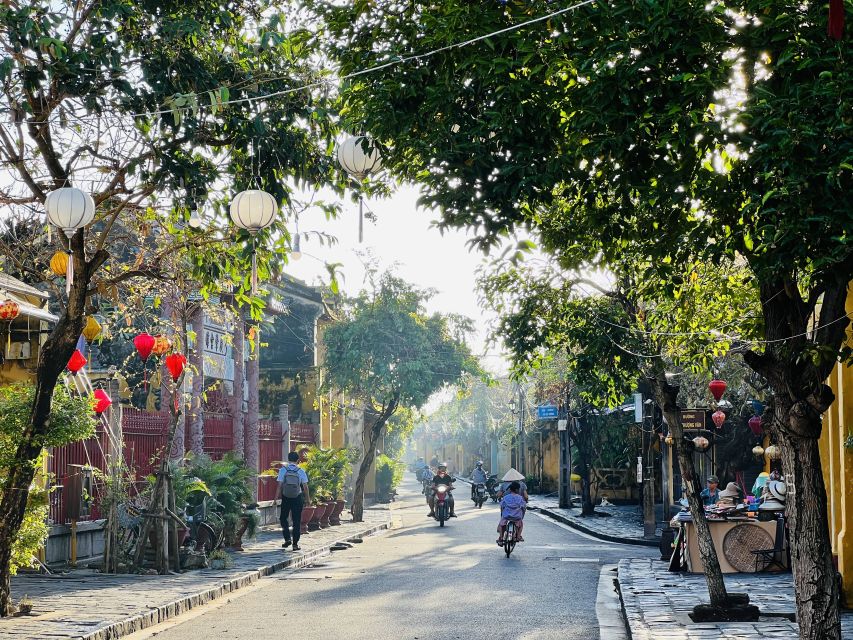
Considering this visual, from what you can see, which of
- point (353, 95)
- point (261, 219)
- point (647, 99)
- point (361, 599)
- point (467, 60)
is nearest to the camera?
point (647, 99)

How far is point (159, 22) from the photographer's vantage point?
11.4 meters

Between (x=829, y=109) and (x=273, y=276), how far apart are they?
27.9ft

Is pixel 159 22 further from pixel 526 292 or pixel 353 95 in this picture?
pixel 526 292

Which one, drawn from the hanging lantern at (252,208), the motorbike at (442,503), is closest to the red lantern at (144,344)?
the hanging lantern at (252,208)

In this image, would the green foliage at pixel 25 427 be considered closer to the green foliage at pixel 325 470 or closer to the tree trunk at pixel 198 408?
the tree trunk at pixel 198 408

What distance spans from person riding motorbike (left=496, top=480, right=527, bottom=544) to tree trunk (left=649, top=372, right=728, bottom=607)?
732 centimetres

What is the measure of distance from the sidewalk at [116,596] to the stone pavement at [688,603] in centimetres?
515

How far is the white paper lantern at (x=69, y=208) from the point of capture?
1037 cm

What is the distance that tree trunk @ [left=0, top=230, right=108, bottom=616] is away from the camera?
11.2 meters

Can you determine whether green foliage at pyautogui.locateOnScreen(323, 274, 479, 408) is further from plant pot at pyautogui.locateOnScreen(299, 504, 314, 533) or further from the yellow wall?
the yellow wall

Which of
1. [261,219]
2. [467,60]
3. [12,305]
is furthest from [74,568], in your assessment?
[467,60]

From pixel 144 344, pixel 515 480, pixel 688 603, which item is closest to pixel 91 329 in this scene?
Answer: pixel 144 344

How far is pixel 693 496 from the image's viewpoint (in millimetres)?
12273

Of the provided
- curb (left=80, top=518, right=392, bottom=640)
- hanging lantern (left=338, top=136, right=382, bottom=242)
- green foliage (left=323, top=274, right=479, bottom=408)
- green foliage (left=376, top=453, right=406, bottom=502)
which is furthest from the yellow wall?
green foliage (left=376, top=453, right=406, bottom=502)
